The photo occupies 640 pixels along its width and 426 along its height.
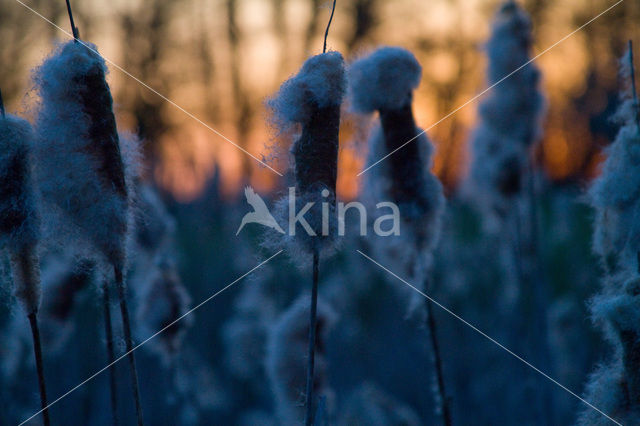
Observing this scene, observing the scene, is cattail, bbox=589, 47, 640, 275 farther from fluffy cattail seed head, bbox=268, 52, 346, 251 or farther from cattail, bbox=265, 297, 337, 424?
cattail, bbox=265, 297, 337, 424

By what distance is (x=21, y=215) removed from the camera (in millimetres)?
1542

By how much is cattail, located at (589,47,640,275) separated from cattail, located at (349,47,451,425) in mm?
670

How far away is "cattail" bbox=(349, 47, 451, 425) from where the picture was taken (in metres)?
2.16

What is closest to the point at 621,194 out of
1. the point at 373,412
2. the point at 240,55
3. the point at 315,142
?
the point at 315,142

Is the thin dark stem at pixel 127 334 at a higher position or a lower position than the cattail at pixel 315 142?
lower

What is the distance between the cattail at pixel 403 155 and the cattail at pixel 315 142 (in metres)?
0.39

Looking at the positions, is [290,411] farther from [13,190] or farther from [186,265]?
[186,265]

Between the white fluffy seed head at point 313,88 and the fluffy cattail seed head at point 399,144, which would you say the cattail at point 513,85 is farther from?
the white fluffy seed head at point 313,88

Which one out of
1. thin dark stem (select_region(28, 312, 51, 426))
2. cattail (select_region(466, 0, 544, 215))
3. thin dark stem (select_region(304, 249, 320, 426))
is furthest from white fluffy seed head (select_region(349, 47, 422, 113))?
cattail (select_region(466, 0, 544, 215))

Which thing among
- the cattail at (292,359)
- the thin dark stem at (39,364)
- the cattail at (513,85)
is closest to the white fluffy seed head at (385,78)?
the cattail at (292,359)

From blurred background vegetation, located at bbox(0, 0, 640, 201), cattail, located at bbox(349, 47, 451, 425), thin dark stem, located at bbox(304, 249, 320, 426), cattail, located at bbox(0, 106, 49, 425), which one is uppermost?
blurred background vegetation, located at bbox(0, 0, 640, 201)

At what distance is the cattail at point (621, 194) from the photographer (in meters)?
1.79

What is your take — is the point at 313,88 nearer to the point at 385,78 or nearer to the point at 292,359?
the point at 385,78

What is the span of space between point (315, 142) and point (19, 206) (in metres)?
0.86
